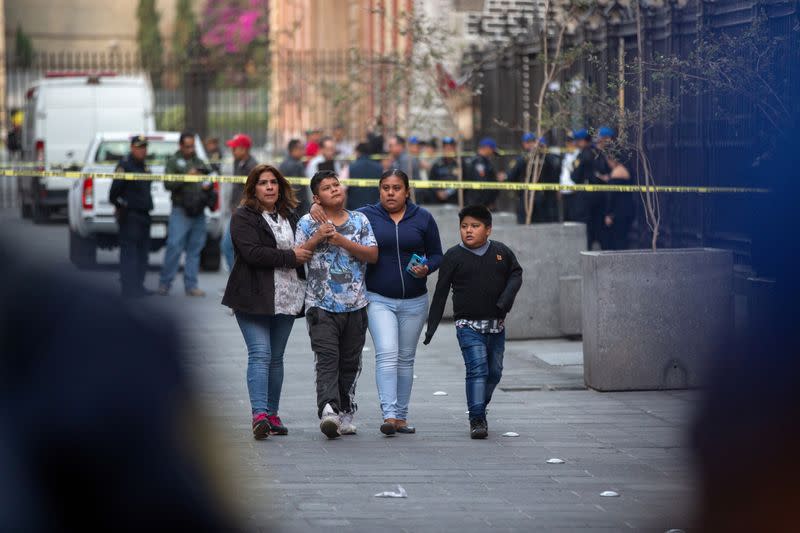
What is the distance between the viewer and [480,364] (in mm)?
8852

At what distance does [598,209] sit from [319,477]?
377 inches

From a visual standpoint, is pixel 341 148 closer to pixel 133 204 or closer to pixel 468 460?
pixel 133 204

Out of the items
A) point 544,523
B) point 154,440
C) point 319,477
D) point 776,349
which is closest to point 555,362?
point 319,477

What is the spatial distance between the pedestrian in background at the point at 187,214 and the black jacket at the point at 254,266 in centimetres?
794

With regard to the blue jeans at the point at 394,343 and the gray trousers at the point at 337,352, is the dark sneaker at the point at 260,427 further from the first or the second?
the blue jeans at the point at 394,343

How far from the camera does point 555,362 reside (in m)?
11.7

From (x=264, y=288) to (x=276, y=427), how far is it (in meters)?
0.81

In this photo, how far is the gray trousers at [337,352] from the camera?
28.7 ft

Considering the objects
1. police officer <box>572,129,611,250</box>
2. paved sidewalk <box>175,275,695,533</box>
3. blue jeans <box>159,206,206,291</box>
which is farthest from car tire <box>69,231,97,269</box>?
paved sidewalk <box>175,275,695,533</box>

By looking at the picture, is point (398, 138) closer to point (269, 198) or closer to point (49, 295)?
point (269, 198)

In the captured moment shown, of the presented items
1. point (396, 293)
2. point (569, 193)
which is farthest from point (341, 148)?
point (396, 293)

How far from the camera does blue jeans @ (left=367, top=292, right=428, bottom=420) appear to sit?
8.94 metres

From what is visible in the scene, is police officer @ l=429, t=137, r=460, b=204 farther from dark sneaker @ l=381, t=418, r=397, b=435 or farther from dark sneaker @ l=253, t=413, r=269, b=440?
dark sneaker @ l=253, t=413, r=269, b=440

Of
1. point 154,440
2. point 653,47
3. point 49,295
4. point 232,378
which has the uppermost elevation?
point 653,47
